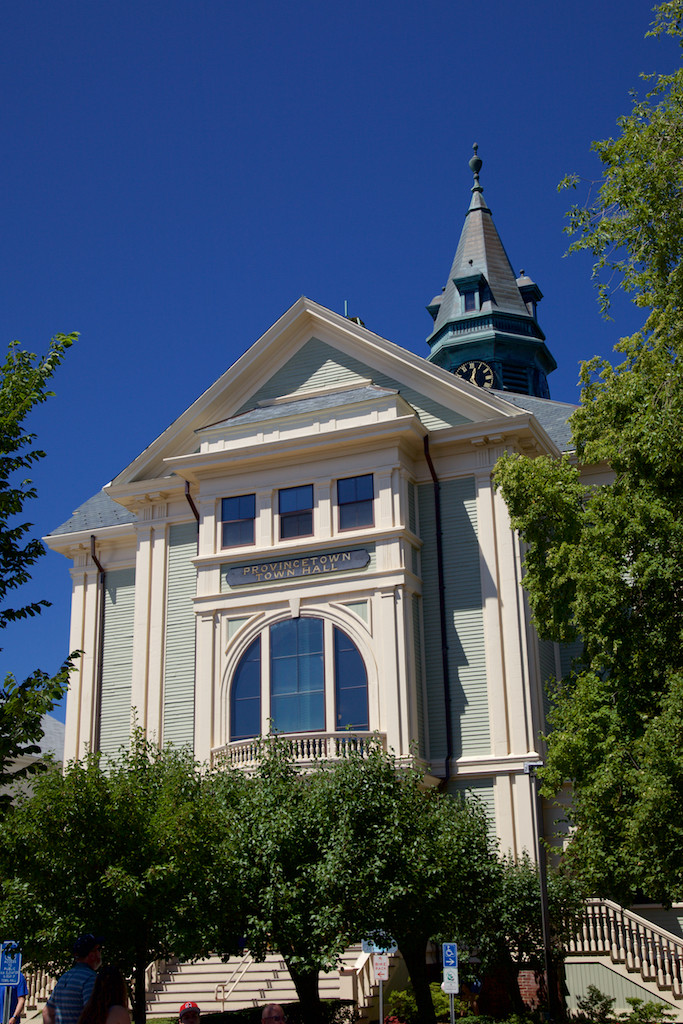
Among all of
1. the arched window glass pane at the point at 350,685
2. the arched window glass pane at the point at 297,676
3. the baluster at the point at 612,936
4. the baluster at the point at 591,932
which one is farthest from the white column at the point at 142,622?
the baluster at the point at 612,936

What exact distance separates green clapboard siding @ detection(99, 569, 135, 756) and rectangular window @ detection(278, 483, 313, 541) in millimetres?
6558

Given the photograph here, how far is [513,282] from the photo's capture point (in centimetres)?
4981

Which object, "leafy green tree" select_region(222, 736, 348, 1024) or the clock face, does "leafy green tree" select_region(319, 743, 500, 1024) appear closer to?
"leafy green tree" select_region(222, 736, 348, 1024)

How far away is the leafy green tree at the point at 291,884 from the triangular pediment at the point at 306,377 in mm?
12958

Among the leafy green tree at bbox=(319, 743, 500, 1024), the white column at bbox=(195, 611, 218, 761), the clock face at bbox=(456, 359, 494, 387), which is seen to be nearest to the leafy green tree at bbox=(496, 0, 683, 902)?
the leafy green tree at bbox=(319, 743, 500, 1024)

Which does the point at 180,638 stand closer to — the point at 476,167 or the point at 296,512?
the point at 296,512

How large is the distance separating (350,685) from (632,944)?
8766 millimetres

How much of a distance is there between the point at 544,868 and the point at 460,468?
11.4m

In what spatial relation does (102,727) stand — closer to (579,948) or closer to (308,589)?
(308,589)

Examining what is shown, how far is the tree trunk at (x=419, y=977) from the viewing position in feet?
68.1

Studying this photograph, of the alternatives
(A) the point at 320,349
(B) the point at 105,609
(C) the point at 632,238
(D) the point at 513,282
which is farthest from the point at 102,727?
(D) the point at 513,282

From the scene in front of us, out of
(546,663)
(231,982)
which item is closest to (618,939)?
(231,982)

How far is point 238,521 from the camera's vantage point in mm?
30500

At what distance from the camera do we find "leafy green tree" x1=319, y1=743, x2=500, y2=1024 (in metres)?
19.4
